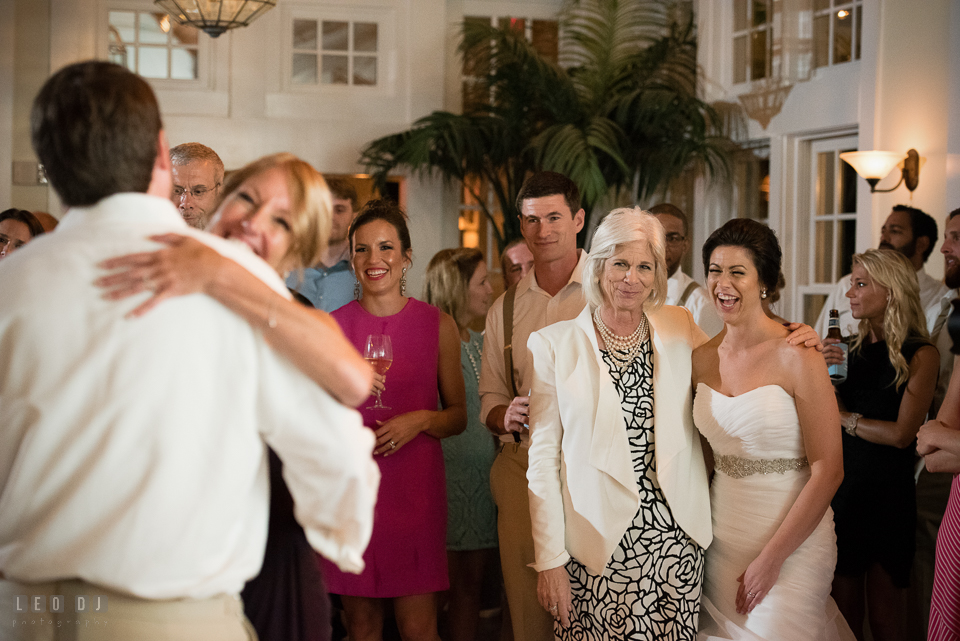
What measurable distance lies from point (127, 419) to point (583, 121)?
5.83m

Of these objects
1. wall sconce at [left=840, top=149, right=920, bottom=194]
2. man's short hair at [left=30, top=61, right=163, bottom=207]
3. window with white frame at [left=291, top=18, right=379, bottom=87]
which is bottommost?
man's short hair at [left=30, top=61, right=163, bottom=207]

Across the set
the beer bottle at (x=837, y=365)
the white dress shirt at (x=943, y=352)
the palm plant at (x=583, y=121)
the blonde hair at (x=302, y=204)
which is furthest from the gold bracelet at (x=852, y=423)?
the palm plant at (x=583, y=121)

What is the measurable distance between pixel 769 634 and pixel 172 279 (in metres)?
1.92

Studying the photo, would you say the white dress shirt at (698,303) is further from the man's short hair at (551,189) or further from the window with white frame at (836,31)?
the window with white frame at (836,31)

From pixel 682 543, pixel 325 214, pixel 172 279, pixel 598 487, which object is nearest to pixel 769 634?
pixel 682 543

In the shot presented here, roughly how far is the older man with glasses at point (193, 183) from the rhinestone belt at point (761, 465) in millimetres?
1744

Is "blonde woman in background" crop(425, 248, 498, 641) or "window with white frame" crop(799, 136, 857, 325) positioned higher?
"window with white frame" crop(799, 136, 857, 325)

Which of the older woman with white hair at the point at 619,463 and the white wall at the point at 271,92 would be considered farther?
the white wall at the point at 271,92

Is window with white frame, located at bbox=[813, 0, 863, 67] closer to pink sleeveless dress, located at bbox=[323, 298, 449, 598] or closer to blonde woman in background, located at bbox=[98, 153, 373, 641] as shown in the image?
pink sleeveless dress, located at bbox=[323, 298, 449, 598]

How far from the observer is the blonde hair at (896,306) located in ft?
10.8

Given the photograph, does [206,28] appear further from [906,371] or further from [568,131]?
[906,371]

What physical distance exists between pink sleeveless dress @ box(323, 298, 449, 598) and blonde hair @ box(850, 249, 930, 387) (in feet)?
5.89

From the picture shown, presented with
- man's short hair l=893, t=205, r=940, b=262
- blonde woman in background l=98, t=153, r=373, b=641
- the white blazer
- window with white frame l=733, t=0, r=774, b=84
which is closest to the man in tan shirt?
the white blazer

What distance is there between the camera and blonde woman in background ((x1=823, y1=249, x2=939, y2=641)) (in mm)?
3277
